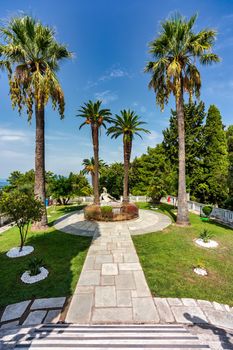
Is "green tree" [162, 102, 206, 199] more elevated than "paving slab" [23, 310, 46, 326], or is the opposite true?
"green tree" [162, 102, 206, 199]

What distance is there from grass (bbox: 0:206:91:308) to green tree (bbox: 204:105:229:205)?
19762mm

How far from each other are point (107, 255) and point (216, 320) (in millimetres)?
4358

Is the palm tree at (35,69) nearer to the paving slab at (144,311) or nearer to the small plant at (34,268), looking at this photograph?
the small plant at (34,268)

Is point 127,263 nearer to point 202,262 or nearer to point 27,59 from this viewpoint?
point 202,262

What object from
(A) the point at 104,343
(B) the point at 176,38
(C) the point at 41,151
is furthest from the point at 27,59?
(A) the point at 104,343

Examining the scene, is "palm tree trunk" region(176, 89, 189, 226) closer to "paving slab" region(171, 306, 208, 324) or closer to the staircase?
"paving slab" region(171, 306, 208, 324)

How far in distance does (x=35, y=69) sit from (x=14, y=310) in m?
11.6

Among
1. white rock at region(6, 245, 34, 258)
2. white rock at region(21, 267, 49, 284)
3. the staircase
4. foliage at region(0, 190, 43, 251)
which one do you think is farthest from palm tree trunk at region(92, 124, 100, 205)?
the staircase

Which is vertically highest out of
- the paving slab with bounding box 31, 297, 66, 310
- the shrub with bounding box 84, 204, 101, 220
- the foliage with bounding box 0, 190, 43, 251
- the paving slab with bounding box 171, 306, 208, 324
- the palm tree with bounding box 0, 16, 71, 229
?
the palm tree with bounding box 0, 16, 71, 229

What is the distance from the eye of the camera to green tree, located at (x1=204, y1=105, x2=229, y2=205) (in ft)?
76.2

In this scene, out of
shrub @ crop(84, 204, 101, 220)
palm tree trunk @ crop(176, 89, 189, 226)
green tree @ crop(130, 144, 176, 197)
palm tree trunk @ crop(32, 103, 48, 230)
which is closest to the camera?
palm tree trunk @ crop(32, 103, 48, 230)

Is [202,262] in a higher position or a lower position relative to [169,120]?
lower

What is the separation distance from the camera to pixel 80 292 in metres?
5.07

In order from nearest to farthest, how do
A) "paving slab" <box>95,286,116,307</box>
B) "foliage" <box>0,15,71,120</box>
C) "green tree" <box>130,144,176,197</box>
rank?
"paving slab" <box>95,286,116,307</box>
"foliage" <box>0,15,71,120</box>
"green tree" <box>130,144,176,197</box>
